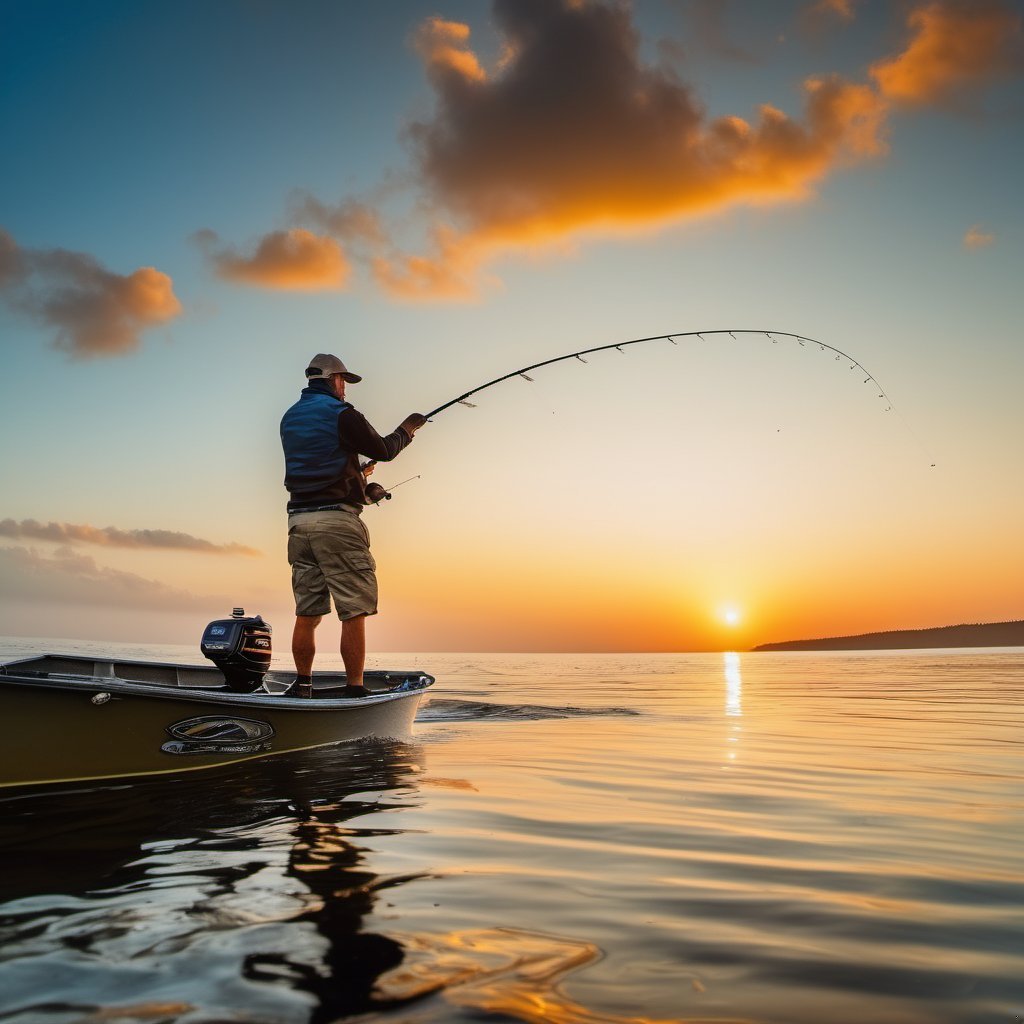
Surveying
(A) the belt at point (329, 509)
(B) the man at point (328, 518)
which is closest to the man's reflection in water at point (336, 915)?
(B) the man at point (328, 518)

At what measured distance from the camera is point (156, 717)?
6.81m

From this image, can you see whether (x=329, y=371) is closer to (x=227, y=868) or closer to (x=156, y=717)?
(x=156, y=717)

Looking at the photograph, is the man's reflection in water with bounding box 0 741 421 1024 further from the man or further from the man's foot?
the man

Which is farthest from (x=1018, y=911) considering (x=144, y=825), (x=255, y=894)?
(x=144, y=825)

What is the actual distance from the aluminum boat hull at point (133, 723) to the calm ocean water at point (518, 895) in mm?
163

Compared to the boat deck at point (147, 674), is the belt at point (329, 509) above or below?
above

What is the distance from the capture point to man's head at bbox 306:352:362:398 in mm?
8383

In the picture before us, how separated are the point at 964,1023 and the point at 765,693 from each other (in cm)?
2018

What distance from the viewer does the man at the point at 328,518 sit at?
8.04m

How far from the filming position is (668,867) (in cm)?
414

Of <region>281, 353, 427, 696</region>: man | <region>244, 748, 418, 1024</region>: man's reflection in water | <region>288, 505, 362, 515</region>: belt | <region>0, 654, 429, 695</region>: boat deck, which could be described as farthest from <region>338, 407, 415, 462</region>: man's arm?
<region>244, 748, 418, 1024</region>: man's reflection in water

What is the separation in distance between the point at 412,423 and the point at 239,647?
8.82 feet

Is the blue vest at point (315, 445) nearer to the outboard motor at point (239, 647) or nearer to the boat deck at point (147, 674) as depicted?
the outboard motor at point (239, 647)

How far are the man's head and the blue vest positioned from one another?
0.27m
